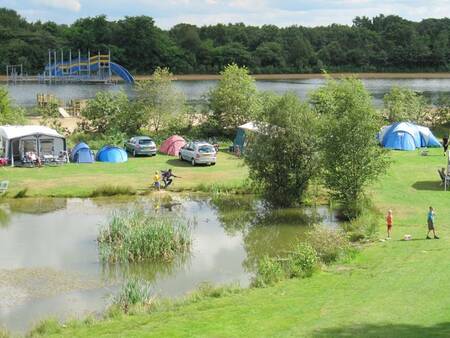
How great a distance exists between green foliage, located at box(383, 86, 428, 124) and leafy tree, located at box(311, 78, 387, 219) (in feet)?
79.1

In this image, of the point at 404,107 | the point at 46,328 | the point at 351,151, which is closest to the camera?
the point at 46,328

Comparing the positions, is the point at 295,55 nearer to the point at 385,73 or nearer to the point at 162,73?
the point at 385,73

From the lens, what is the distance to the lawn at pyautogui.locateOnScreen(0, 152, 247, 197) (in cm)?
3003

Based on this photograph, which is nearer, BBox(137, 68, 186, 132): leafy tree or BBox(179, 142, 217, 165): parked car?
BBox(179, 142, 217, 165): parked car

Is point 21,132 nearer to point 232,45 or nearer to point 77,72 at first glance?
point 77,72

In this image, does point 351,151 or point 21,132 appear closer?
point 351,151

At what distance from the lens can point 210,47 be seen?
142125 millimetres

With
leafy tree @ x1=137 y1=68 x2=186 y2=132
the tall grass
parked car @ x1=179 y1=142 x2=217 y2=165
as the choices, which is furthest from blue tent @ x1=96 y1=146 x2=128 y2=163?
the tall grass

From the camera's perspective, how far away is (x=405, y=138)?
40906mm

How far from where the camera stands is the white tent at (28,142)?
35.1m

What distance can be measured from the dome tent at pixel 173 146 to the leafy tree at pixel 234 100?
587 centimetres

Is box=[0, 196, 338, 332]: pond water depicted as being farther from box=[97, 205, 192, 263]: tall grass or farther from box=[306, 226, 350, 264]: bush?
box=[306, 226, 350, 264]: bush

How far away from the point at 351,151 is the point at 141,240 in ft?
28.6

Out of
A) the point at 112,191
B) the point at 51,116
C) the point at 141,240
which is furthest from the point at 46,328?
the point at 51,116
